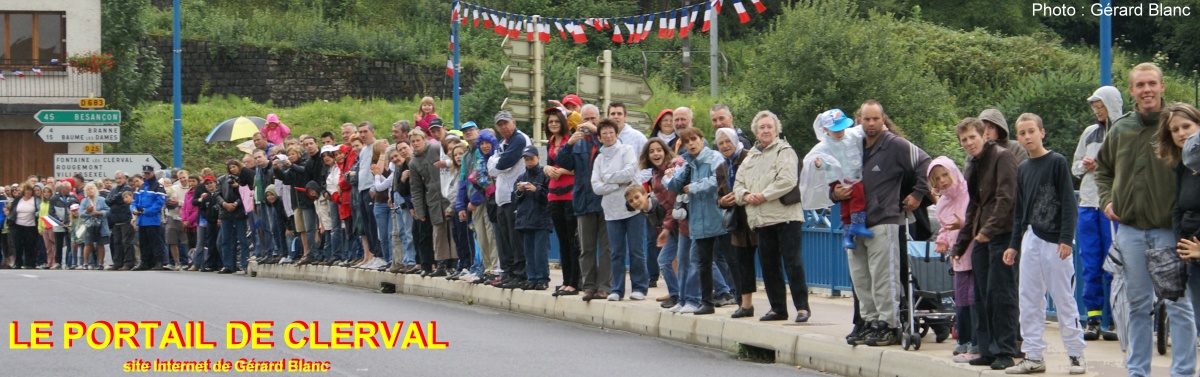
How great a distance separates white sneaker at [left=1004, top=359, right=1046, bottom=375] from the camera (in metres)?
8.93

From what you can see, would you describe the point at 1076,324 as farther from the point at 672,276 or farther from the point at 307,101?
the point at 307,101

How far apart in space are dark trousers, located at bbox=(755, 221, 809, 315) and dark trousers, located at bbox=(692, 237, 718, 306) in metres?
0.79

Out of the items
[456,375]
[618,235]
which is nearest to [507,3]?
[618,235]

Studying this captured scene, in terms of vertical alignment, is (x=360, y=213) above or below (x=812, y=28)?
below

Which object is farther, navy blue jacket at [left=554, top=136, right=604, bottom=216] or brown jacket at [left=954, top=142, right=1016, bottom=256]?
navy blue jacket at [left=554, top=136, right=604, bottom=216]

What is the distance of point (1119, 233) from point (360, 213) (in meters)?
12.9

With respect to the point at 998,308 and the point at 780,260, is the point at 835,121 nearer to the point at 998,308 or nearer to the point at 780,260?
the point at 780,260

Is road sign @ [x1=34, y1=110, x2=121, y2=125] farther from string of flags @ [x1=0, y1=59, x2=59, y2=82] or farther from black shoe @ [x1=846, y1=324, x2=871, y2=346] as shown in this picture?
black shoe @ [x1=846, y1=324, x2=871, y2=346]

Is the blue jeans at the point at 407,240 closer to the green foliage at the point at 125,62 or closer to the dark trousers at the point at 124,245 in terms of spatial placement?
the dark trousers at the point at 124,245

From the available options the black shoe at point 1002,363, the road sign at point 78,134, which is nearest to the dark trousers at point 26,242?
the road sign at point 78,134

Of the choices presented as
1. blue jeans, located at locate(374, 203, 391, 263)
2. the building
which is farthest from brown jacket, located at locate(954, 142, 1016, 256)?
the building

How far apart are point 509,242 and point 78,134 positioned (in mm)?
23051

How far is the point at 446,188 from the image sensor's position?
17.3 meters

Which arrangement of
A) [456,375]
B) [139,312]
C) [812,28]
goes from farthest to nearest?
[812,28] < [139,312] < [456,375]
